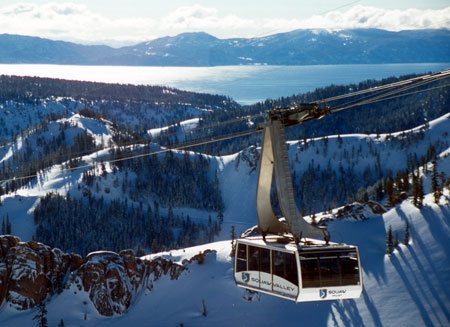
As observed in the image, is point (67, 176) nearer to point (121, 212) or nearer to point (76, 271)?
point (121, 212)

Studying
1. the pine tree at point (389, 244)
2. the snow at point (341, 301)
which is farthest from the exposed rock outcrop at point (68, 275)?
the pine tree at point (389, 244)

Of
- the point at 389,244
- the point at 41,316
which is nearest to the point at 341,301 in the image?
the point at 389,244

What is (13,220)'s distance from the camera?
380 ft

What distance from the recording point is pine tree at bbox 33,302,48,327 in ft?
192

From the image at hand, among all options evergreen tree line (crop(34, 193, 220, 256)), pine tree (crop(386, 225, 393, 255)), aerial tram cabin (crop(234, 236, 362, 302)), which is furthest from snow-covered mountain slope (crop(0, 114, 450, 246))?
aerial tram cabin (crop(234, 236, 362, 302))

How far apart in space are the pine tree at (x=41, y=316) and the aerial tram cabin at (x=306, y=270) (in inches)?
1745

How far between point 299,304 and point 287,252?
Answer: 4332 centimetres

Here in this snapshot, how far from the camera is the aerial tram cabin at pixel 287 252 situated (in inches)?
897

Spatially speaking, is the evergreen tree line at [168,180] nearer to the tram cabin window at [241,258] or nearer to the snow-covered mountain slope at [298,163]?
the snow-covered mountain slope at [298,163]

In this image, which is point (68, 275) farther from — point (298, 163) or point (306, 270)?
point (298, 163)

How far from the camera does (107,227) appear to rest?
120 m

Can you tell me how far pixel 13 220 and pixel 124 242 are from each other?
29121 mm

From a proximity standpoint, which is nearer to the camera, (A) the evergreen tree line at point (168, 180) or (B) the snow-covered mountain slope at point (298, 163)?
(B) the snow-covered mountain slope at point (298, 163)

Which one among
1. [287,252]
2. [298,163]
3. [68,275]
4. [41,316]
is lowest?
[41,316]
